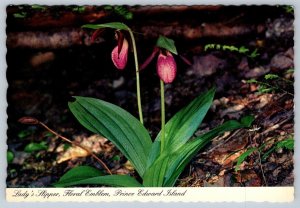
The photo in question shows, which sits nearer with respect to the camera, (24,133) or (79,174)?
(79,174)

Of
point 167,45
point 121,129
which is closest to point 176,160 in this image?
point 121,129

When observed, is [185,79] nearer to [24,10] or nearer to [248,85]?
[248,85]

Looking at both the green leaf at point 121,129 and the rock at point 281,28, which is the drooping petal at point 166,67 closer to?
the green leaf at point 121,129

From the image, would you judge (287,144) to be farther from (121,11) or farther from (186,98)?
(121,11)

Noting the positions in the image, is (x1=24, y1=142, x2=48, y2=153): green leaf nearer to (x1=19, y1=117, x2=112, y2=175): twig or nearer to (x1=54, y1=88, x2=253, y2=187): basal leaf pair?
(x1=19, y1=117, x2=112, y2=175): twig

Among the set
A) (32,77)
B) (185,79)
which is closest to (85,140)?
(32,77)

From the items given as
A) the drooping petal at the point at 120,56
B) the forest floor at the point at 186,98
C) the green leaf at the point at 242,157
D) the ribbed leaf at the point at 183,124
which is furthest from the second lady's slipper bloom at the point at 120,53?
the green leaf at the point at 242,157

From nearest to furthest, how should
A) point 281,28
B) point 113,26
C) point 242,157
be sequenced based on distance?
point 113,26 < point 242,157 < point 281,28
